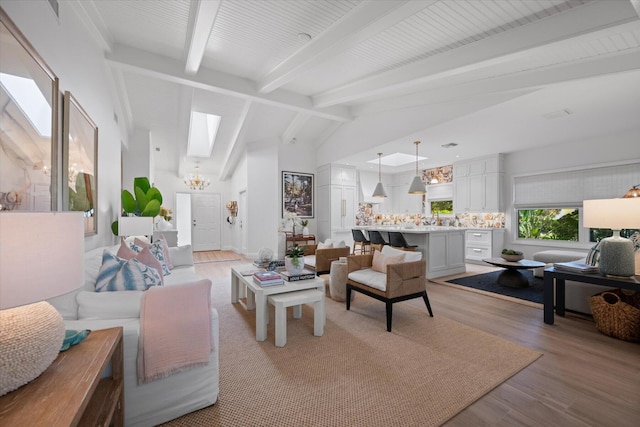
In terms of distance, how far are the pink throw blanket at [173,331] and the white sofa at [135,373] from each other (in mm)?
48

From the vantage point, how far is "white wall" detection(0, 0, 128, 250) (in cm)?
168

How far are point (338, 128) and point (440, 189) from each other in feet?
11.1

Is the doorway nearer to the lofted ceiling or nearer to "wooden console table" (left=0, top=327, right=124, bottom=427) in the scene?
the lofted ceiling

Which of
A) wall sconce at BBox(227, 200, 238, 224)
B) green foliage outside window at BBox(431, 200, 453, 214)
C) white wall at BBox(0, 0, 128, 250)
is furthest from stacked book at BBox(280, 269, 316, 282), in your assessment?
wall sconce at BBox(227, 200, 238, 224)

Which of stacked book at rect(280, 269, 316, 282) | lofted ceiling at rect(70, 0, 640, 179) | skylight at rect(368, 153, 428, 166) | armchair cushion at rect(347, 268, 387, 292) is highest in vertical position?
lofted ceiling at rect(70, 0, 640, 179)

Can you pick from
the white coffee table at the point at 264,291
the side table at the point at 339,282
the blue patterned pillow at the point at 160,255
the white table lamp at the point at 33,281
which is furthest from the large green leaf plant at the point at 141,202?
the white table lamp at the point at 33,281

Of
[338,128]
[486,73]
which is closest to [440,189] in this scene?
[338,128]

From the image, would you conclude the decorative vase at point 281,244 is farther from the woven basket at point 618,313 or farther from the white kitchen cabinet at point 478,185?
the woven basket at point 618,313

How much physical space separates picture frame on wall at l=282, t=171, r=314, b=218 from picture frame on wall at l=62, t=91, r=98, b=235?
4814 mm

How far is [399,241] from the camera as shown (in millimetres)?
5137

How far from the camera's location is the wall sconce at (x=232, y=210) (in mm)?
9188

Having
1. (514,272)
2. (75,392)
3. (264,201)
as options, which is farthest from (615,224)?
(264,201)

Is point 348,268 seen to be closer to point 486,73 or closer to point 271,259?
point 271,259

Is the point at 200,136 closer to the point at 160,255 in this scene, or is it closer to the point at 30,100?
the point at 160,255
